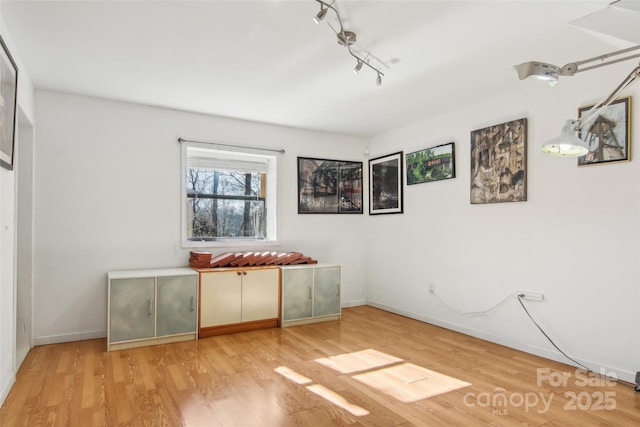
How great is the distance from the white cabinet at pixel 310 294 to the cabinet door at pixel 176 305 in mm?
1067

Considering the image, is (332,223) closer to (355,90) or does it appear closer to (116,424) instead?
(355,90)

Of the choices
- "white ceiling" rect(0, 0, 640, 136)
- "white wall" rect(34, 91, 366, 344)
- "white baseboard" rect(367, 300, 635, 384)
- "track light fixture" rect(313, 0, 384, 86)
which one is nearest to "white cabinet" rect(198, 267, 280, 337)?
"white wall" rect(34, 91, 366, 344)

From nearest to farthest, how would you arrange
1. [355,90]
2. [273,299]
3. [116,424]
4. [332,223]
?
[116,424] → [355,90] → [273,299] → [332,223]

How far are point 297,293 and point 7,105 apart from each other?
3257 mm

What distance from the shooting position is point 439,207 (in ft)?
14.8

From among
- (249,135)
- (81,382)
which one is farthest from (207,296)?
(249,135)

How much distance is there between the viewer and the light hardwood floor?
234 cm

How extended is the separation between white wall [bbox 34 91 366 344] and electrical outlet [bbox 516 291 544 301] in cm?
346

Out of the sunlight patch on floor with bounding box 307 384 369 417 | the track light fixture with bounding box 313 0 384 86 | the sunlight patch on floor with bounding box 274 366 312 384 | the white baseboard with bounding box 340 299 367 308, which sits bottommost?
the white baseboard with bounding box 340 299 367 308

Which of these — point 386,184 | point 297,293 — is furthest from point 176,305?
point 386,184

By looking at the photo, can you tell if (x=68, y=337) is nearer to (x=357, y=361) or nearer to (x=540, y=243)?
(x=357, y=361)

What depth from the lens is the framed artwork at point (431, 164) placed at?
436cm

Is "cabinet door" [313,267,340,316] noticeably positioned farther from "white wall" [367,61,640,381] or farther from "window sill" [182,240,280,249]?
"white wall" [367,61,640,381]

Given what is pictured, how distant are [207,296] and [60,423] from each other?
6.02ft
